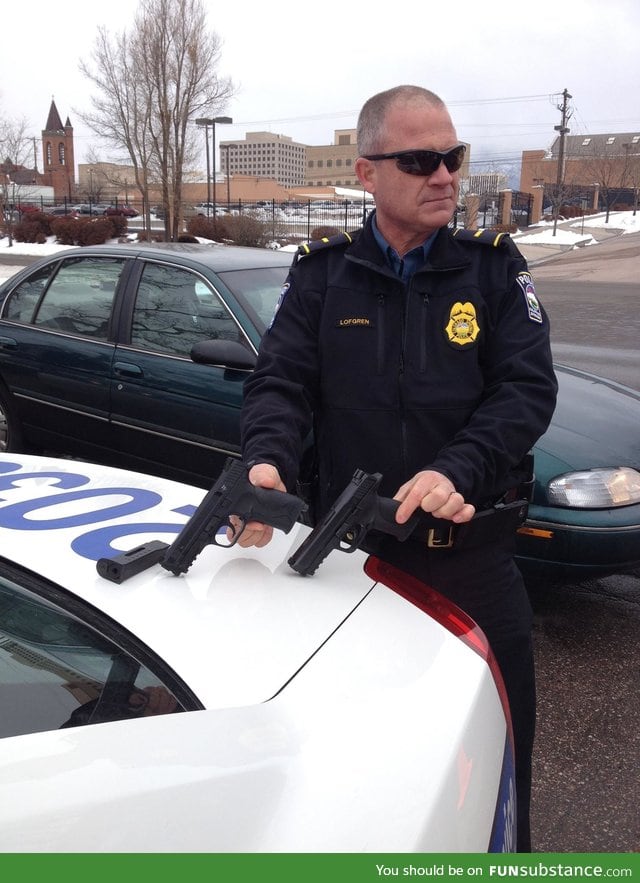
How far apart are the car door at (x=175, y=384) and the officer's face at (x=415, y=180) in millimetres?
1862

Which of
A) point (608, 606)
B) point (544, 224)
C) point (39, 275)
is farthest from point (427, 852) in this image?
point (544, 224)

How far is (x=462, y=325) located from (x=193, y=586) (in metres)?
0.81

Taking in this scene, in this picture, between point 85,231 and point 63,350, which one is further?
point 85,231

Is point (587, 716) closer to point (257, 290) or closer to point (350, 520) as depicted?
point (350, 520)

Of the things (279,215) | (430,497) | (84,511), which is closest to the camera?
(430,497)

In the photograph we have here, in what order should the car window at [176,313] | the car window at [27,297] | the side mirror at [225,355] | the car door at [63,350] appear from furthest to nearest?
the car window at [27,297], the car door at [63,350], the car window at [176,313], the side mirror at [225,355]

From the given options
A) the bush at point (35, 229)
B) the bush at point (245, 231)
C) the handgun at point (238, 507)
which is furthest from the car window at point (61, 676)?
the bush at point (35, 229)

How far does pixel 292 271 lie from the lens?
6.26ft

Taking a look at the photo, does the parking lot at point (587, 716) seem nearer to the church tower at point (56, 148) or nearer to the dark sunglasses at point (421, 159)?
the dark sunglasses at point (421, 159)

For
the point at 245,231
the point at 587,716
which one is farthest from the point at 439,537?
the point at 245,231

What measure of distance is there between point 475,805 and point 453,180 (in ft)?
4.21

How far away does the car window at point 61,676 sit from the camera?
1122 mm

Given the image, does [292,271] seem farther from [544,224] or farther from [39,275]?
[544,224]

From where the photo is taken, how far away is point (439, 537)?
1763mm
